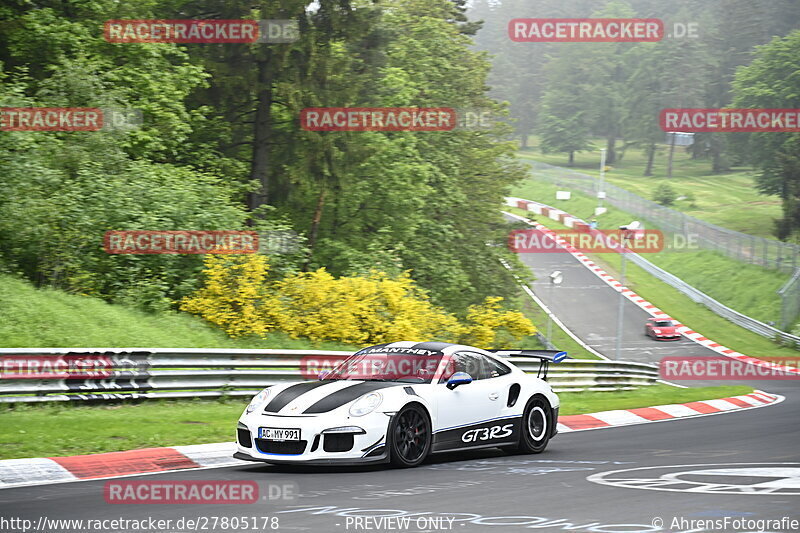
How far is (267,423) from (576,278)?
190ft

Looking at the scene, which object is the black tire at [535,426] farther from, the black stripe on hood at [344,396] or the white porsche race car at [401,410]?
the black stripe on hood at [344,396]

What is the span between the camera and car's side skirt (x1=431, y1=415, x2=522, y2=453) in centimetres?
1049

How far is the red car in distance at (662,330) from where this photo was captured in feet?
171

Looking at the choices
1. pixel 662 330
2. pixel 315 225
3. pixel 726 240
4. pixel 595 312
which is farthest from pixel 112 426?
pixel 726 240

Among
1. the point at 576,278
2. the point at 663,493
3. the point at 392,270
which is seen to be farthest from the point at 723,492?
the point at 576,278

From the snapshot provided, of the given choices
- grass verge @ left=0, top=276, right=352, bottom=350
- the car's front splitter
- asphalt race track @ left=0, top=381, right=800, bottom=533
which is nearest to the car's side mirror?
asphalt race track @ left=0, top=381, right=800, bottom=533

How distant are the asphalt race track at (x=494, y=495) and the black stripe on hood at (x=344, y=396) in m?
0.64

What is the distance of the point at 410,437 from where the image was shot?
10.0 metres

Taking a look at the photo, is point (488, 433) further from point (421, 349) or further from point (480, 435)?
point (421, 349)

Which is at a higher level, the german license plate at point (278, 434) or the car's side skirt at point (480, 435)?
the german license plate at point (278, 434)

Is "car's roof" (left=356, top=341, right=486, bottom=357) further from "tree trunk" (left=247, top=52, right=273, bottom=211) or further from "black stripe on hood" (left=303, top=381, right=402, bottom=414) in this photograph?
"tree trunk" (left=247, top=52, right=273, bottom=211)

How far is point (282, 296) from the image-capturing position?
2109 centimetres

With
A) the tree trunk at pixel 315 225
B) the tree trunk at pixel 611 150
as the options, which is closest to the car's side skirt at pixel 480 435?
the tree trunk at pixel 315 225

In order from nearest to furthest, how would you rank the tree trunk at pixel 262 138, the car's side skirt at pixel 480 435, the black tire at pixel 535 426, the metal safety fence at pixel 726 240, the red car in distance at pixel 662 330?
the car's side skirt at pixel 480 435
the black tire at pixel 535 426
the tree trunk at pixel 262 138
the red car in distance at pixel 662 330
the metal safety fence at pixel 726 240
